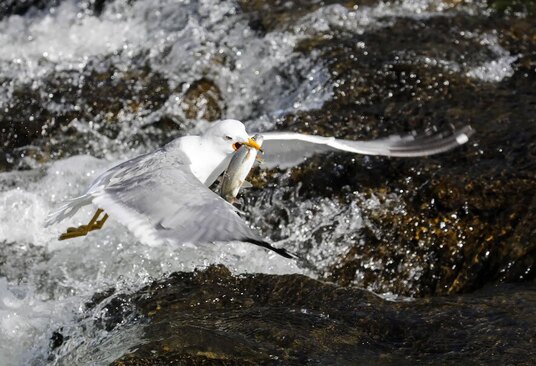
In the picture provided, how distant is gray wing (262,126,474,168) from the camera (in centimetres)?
470

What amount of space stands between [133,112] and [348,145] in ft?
7.04

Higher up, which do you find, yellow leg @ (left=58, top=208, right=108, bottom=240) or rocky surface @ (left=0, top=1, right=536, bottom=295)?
yellow leg @ (left=58, top=208, right=108, bottom=240)

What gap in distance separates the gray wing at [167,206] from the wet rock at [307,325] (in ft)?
1.47

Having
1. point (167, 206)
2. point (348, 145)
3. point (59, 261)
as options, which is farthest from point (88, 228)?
point (348, 145)

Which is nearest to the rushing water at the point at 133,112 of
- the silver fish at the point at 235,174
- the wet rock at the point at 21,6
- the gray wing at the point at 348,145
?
the wet rock at the point at 21,6

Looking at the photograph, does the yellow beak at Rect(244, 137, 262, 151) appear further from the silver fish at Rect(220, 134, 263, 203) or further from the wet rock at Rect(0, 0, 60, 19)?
the wet rock at Rect(0, 0, 60, 19)

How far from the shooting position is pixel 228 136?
15.0 feet

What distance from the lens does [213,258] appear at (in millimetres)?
4570

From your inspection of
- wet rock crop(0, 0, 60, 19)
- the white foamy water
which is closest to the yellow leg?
the white foamy water

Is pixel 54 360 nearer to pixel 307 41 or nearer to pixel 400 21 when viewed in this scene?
pixel 307 41

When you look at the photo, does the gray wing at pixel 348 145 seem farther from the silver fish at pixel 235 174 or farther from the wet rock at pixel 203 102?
the wet rock at pixel 203 102

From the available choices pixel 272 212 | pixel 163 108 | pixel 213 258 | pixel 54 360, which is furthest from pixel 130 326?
pixel 163 108

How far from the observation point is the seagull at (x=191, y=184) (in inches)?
138

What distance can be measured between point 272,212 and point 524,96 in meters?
2.17
